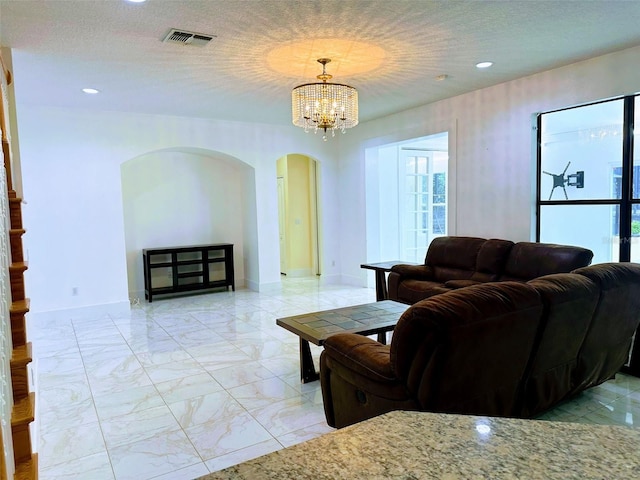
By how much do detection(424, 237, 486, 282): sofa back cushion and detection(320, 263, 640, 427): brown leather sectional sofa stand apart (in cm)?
221

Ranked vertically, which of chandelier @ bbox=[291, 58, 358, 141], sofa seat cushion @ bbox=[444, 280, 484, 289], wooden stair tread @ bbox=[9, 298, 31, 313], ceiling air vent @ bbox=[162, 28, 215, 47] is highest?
Answer: ceiling air vent @ bbox=[162, 28, 215, 47]

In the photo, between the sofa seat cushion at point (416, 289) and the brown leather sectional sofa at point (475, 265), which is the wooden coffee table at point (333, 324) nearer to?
the sofa seat cushion at point (416, 289)

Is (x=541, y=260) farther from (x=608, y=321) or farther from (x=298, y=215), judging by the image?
(x=298, y=215)

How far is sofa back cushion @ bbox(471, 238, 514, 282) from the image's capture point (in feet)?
15.3

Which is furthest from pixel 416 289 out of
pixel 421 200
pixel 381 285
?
pixel 421 200

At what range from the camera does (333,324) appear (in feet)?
10.9

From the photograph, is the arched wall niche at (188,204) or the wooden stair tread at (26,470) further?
the arched wall niche at (188,204)

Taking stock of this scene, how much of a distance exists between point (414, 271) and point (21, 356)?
4.07m

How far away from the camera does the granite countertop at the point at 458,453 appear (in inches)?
31.4

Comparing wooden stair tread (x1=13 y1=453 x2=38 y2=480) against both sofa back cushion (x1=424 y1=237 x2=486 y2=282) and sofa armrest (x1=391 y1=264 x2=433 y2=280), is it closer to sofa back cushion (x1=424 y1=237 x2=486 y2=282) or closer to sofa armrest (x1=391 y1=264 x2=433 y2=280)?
sofa armrest (x1=391 y1=264 x2=433 y2=280)

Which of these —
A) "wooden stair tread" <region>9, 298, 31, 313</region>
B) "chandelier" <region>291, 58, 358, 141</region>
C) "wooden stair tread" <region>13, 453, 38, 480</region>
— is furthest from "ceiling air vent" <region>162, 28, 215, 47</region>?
"wooden stair tread" <region>13, 453, 38, 480</region>

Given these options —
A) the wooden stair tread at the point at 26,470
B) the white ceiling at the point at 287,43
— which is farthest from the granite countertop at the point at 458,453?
the white ceiling at the point at 287,43

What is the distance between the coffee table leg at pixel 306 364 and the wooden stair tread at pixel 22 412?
1.81 meters

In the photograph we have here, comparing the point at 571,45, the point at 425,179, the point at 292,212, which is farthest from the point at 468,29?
the point at 292,212
